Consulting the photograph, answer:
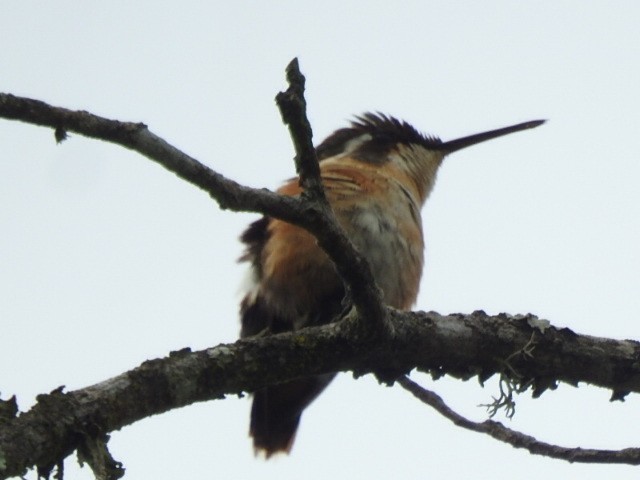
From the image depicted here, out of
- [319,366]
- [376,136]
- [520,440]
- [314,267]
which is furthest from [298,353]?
[376,136]

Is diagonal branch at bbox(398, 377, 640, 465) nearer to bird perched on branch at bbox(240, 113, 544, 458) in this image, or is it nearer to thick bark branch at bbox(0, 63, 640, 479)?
thick bark branch at bbox(0, 63, 640, 479)

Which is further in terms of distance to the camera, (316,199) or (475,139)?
(475,139)

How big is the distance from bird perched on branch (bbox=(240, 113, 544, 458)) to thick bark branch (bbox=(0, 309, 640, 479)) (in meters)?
1.12

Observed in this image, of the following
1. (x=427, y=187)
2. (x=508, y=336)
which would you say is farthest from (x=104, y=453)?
(x=427, y=187)

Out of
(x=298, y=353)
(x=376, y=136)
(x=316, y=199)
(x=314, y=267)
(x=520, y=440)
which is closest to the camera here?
(x=316, y=199)

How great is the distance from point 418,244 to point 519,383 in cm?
181

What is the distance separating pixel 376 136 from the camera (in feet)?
25.0

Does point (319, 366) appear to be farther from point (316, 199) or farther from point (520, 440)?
point (520, 440)

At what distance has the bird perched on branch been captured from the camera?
18.6 ft

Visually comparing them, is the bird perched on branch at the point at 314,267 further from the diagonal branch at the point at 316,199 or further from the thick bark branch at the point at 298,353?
the diagonal branch at the point at 316,199

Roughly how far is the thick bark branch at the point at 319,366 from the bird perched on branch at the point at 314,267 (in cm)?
112

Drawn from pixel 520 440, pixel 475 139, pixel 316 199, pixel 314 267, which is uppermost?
pixel 475 139

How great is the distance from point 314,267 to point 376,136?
2.20 m

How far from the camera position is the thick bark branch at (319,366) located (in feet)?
10.4
